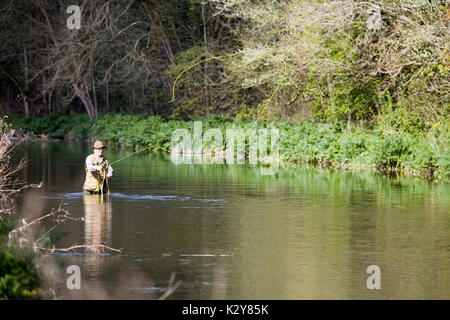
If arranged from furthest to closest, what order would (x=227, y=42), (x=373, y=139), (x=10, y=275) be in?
1. (x=227, y=42)
2. (x=373, y=139)
3. (x=10, y=275)

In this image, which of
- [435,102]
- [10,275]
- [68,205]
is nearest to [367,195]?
[68,205]

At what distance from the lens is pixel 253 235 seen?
15594 millimetres

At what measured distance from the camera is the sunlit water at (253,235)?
11.5 meters

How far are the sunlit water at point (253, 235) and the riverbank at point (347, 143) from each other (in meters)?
1.73

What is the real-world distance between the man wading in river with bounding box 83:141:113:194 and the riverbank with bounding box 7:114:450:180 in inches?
316

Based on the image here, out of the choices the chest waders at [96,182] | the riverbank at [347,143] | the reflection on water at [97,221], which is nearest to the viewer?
the reflection on water at [97,221]

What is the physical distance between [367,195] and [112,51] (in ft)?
95.9

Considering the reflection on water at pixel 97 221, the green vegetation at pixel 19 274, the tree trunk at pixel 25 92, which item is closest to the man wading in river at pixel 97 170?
the reflection on water at pixel 97 221

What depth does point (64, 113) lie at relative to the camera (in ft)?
192

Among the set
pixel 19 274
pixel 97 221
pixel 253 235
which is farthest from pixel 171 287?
pixel 97 221

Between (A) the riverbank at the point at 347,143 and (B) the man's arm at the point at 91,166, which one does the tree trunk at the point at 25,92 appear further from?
(B) the man's arm at the point at 91,166

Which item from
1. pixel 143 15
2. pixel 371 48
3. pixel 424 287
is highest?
pixel 143 15

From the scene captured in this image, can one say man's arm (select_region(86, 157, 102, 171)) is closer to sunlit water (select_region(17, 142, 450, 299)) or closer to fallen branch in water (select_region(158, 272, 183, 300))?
sunlit water (select_region(17, 142, 450, 299))

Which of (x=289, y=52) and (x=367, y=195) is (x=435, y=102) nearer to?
(x=289, y=52)
